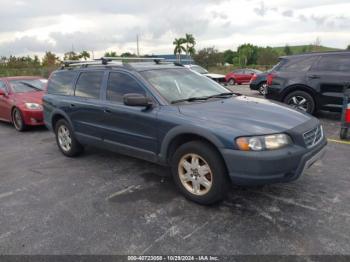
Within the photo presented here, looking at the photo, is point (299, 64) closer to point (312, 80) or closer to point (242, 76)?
point (312, 80)

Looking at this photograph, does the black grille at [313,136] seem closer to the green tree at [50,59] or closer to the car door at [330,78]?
the car door at [330,78]

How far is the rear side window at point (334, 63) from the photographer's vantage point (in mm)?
7684

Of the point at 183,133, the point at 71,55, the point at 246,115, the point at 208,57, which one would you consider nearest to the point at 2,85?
the point at 183,133

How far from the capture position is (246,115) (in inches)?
142

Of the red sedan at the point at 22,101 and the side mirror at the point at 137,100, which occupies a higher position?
the side mirror at the point at 137,100

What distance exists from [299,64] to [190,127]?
589 centimetres

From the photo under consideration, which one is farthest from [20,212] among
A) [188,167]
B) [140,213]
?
[188,167]

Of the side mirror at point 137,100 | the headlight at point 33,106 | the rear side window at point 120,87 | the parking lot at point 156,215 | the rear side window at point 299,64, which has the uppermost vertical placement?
the rear side window at point 299,64

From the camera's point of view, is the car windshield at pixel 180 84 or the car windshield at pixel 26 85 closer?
the car windshield at pixel 180 84

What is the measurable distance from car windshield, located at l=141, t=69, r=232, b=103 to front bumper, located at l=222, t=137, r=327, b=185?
1.26m

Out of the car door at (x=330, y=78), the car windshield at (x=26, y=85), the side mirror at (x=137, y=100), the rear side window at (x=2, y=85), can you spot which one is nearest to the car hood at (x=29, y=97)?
the car windshield at (x=26, y=85)

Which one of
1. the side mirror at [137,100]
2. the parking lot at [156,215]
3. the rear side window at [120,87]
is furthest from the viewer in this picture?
the rear side window at [120,87]

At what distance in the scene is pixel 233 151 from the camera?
3.27 metres

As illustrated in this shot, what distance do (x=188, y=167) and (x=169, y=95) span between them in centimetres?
101
